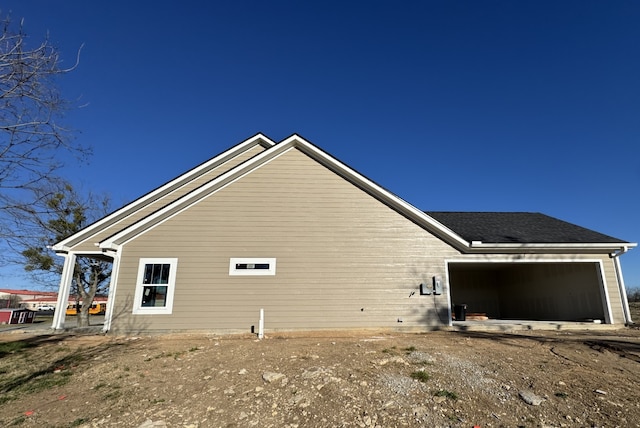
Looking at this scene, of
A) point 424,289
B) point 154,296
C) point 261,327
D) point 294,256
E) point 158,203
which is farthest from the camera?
point 158,203

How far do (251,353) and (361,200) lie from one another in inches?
238

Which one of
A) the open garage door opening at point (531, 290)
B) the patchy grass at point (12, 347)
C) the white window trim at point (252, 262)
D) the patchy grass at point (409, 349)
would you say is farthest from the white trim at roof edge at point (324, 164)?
the patchy grass at point (409, 349)

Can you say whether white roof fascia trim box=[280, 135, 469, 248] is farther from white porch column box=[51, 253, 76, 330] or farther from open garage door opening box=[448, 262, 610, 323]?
white porch column box=[51, 253, 76, 330]

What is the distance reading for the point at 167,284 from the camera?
425 inches

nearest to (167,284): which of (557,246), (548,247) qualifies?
(548,247)

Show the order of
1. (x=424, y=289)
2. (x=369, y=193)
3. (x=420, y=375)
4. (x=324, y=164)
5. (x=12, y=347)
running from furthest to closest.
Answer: (x=324, y=164)
(x=369, y=193)
(x=424, y=289)
(x=12, y=347)
(x=420, y=375)

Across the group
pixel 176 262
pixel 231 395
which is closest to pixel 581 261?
pixel 231 395

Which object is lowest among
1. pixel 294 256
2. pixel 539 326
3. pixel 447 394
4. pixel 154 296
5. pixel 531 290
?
pixel 447 394

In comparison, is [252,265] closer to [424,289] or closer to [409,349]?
[409,349]

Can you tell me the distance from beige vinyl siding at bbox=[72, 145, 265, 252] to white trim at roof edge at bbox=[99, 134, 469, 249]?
89 cm

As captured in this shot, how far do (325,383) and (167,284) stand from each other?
673 cm

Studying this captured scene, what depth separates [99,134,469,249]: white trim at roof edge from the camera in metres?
11.2

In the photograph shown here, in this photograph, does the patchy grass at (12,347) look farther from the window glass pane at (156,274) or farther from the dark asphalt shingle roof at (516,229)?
the dark asphalt shingle roof at (516,229)

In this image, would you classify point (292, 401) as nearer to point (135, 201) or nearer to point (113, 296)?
point (113, 296)
